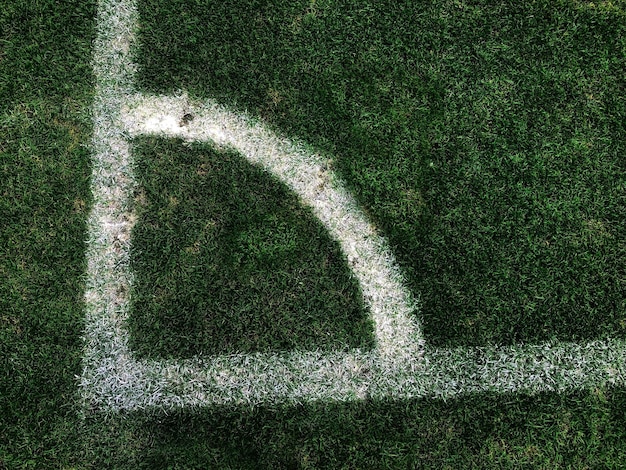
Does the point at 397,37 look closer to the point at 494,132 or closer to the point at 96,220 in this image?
the point at 494,132

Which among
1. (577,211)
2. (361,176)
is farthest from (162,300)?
(577,211)

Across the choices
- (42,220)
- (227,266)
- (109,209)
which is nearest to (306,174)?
(227,266)

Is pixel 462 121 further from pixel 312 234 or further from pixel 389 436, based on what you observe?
pixel 389 436

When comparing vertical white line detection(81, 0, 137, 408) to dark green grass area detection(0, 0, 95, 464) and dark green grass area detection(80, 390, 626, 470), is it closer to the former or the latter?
dark green grass area detection(0, 0, 95, 464)

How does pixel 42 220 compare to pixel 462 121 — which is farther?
pixel 462 121

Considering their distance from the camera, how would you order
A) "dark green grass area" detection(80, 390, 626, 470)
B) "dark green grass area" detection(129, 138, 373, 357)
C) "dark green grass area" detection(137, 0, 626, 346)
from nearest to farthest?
1. "dark green grass area" detection(80, 390, 626, 470)
2. "dark green grass area" detection(129, 138, 373, 357)
3. "dark green grass area" detection(137, 0, 626, 346)

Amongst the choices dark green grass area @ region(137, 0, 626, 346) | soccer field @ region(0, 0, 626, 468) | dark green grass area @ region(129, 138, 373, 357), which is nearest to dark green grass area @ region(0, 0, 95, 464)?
soccer field @ region(0, 0, 626, 468)
